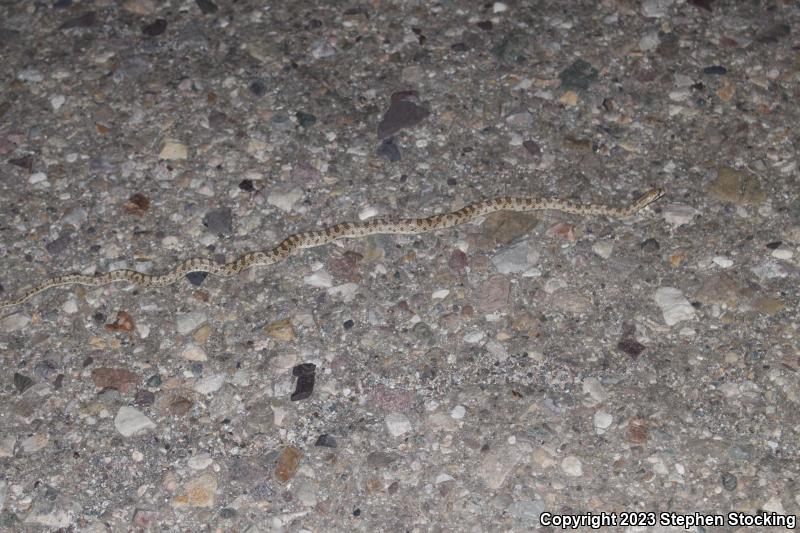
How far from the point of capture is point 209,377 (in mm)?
6941

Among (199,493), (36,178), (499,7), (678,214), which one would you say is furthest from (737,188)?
(36,178)

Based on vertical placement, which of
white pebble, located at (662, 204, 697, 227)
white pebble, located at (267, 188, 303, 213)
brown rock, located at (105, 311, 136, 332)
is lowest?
brown rock, located at (105, 311, 136, 332)

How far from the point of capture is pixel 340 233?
7.96 metres

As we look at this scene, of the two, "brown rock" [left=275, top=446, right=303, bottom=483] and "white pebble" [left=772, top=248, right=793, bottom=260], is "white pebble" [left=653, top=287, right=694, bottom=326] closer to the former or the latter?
"white pebble" [left=772, top=248, right=793, bottom=260]

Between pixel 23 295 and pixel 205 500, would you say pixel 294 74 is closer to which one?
pixel 23 295

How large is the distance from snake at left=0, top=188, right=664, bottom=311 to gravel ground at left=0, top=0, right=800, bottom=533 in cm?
11

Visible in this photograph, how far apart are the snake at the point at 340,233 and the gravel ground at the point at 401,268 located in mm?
105

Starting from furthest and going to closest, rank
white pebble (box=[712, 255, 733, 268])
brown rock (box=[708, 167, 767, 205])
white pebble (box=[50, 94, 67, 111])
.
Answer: white pebble (box=[50, 94, 67, 111]), brown rock (box=[708, 167, 767, 205]), white pebble (box=[712, 255, 733, 268])

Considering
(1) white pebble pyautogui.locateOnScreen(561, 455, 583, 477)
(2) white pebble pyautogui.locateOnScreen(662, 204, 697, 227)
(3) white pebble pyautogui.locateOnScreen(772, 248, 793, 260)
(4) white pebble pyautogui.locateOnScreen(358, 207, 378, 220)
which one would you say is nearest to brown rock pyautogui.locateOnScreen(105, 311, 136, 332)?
(4) white pebble pyautogui.locateOnScreen(358, 207, 378, 220)

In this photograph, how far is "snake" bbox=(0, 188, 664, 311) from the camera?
771cm

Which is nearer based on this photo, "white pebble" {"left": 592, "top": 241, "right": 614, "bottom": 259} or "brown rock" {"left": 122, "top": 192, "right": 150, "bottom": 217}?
"white pebble" {"left": 592, "top": 241, "right": 614, "bottom": 259}

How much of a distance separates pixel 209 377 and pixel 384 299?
1.61 m

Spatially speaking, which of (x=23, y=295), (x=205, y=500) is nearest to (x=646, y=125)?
(x=205, y=500)

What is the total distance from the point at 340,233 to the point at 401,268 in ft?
2.25
